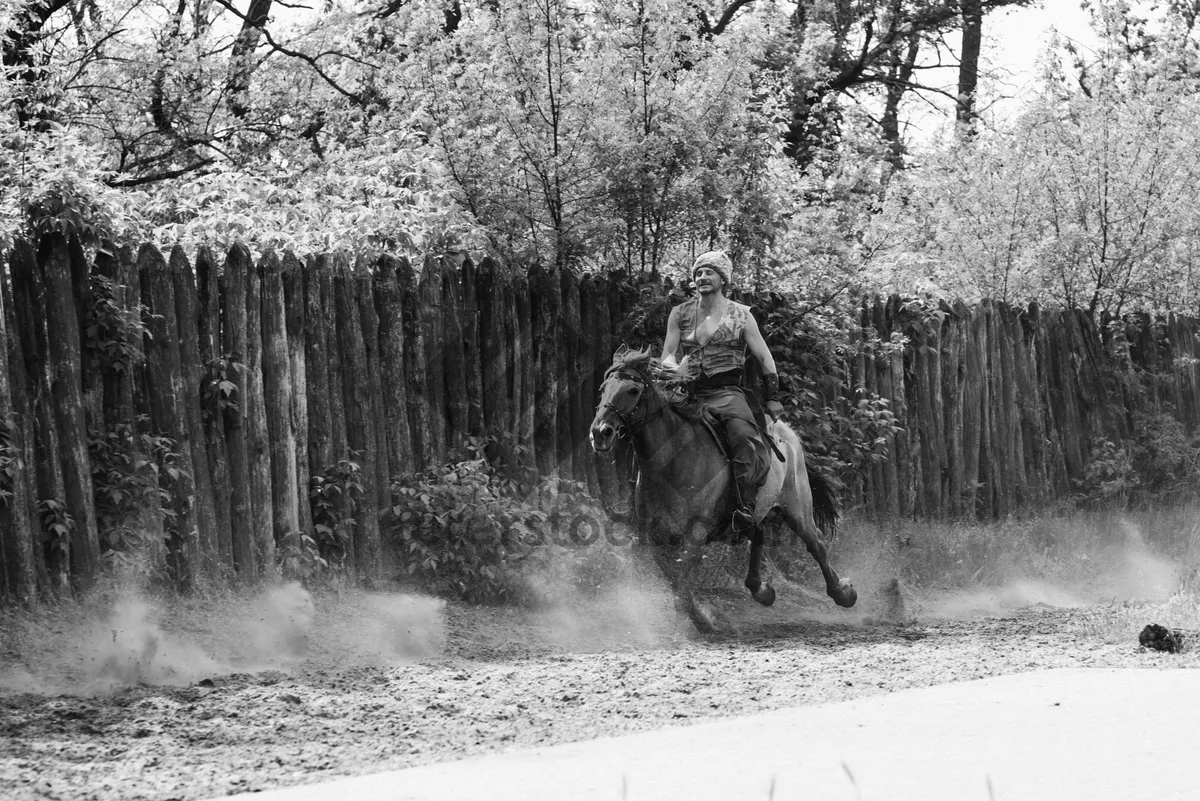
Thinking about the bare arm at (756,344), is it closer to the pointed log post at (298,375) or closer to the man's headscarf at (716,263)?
the man's headscarf at (716,263)

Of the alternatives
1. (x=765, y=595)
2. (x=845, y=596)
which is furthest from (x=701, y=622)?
(x=845, y=596)

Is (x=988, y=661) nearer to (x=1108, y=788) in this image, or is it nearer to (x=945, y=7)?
(x=1108, y=788)

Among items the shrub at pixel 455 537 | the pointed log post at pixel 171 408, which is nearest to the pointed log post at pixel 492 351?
the shrub at pixel 455 537

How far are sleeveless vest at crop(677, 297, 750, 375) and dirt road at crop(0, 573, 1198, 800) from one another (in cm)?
180

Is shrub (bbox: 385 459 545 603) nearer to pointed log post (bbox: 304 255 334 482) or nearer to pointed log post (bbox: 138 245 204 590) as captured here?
pointed log post (bbox: 304 255 334 482)

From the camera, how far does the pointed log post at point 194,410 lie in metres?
8.63

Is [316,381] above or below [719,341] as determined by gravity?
below

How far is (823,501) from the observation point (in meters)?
11.5

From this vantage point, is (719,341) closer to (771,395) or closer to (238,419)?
(771,395)

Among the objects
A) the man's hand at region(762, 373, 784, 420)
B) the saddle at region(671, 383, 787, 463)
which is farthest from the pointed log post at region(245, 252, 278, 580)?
the man's hand at region(762, 373, 784, 420)

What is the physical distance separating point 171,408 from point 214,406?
33 cm

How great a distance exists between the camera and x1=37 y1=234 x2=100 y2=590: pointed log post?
26.0 ft

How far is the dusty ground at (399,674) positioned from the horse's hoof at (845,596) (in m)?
0.16

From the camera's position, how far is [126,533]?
8.17m
